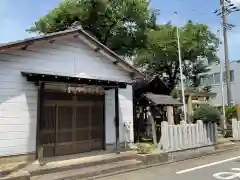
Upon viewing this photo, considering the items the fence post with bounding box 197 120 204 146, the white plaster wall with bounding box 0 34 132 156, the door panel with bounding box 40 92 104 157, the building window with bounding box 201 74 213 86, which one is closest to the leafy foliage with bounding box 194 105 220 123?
the fence post with bounding box 197 120 204 146

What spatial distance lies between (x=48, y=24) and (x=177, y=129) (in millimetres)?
13705

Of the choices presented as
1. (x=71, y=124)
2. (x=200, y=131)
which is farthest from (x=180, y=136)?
(x=71, y=124)

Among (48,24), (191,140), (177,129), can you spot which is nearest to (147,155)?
(177,129)

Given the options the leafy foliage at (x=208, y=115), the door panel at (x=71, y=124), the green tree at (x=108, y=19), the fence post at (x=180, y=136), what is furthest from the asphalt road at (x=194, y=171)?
the green tree at (x=108, y=19)

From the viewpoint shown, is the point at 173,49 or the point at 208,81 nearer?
the point at 173,49

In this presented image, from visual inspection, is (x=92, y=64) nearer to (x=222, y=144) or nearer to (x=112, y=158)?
(x=112, y=158)

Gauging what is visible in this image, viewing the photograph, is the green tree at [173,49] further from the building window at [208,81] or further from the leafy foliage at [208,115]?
the building window at [208,81]

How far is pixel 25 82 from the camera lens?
10.9 metres

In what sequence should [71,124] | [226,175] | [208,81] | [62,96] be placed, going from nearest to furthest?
[226,175], [62,96], [71,124], [208,81]

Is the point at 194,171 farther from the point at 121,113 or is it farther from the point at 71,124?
the point at 71,124

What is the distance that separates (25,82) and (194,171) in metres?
6.94

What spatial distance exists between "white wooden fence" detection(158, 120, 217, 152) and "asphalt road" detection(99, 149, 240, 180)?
88cm

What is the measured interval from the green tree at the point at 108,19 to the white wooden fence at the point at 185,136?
31.6 feet

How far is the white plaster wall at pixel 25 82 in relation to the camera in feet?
33.8
